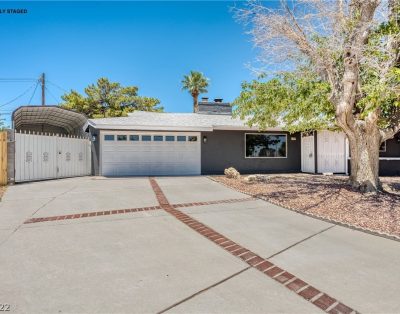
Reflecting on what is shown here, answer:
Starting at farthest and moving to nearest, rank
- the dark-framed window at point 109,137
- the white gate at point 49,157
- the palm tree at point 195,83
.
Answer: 1. the palm tree at point 195,83
2. the dark-framed window at point 109,137
3. the white gate at point 49,157

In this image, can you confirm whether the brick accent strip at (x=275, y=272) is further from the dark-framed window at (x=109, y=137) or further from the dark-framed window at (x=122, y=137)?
the dark-framed window at (x=109, y=137)

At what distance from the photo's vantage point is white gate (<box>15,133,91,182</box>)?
1035cm

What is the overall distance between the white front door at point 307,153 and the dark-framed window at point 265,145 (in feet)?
3.72

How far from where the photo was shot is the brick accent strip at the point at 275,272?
7.90ft

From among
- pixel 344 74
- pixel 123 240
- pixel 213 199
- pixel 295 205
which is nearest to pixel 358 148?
pixel 344 74

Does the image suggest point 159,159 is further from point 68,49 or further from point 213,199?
point 68,49

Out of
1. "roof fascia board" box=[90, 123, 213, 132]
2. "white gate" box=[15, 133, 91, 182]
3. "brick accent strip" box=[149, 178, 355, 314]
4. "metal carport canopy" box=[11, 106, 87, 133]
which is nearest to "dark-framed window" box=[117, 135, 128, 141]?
"roof fascia board" box=[90, 123, 213, 132]

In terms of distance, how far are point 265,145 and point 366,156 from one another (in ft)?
25.6

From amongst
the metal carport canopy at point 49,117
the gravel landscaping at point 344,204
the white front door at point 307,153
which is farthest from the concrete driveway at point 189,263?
the white front door at point 307,153

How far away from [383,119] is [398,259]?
635 centimetres

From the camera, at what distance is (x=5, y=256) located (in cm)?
343

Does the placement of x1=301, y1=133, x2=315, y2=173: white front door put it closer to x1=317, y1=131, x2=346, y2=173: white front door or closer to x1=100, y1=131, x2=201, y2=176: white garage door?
x1=317, y1=131, x2=346, y2=173: white front door

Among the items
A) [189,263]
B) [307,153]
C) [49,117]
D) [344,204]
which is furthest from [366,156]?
[49,117]

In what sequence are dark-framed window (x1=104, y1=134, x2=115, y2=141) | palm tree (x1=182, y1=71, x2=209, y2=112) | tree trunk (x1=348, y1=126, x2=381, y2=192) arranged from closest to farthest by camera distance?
tree trunk (x1=348, y1=126, x2=381, y2=192), dark-framed window (x1=104, y1=134, x2=115, y2=141), palm tree (x1=182, y1=71, x2=209, y2=112)
